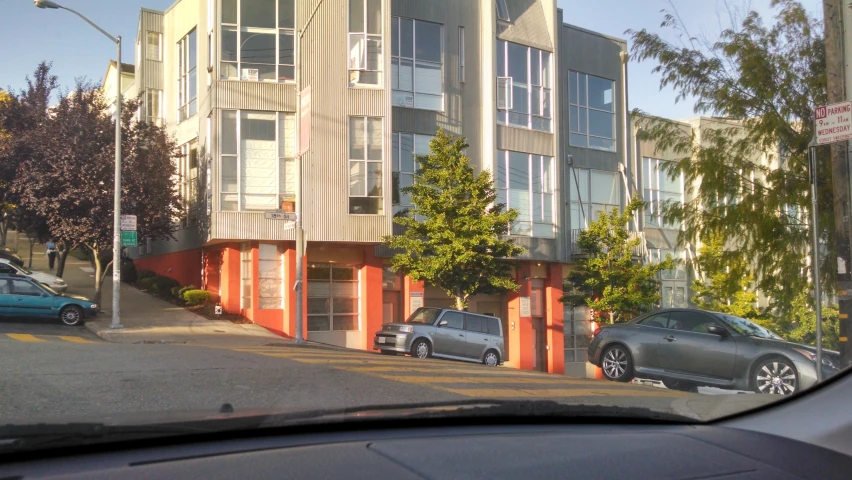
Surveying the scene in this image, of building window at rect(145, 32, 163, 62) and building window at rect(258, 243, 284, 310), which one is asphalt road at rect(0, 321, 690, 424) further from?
building window at rect(145, 32, 163, 62)

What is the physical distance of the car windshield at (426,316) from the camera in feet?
66.9

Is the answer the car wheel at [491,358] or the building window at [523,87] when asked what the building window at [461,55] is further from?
the car wheel at [491,358]

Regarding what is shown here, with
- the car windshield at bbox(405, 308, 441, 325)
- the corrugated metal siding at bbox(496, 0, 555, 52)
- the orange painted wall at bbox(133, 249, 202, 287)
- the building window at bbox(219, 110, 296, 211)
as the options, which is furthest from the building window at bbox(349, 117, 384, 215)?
the orange painted wall at bbox(133, 249, 202, 287)

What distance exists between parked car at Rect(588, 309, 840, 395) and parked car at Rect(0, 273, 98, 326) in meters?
16.0

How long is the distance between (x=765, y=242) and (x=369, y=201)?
15.3 m

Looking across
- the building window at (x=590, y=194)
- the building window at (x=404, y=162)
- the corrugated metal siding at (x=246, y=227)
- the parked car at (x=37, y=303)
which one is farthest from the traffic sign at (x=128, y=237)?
the building window at (x=590, y=194)

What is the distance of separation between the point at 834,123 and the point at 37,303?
69.9 feet

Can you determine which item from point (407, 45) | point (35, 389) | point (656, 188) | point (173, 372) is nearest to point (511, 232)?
point (407, 45)

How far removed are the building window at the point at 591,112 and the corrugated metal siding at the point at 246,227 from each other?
13524mm

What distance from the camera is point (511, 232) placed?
95.6ft

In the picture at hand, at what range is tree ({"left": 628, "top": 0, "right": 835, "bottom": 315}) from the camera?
41.1 feet

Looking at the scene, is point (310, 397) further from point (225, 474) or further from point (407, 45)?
point (407, 45)

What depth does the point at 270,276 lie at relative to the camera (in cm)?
2648

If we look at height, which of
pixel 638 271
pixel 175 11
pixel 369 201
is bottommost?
pixel 638 271
